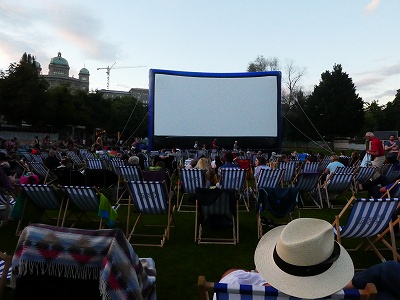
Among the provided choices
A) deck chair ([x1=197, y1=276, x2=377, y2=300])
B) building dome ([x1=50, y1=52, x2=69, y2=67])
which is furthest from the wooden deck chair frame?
building dome ([x1=50, y1=52, x2=69, y2=67])

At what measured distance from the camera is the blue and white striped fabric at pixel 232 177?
21.9 ft

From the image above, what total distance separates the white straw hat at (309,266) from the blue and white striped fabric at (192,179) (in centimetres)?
501

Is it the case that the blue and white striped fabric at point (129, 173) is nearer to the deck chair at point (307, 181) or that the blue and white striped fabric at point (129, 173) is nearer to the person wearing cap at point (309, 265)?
the deck chair at point (307, 181)

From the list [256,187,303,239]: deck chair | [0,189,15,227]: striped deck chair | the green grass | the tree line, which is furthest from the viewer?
the tree line

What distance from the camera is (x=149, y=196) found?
4984mm

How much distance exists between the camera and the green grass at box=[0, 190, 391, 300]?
3490 mm

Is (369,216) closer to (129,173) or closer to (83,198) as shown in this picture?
(83,198)

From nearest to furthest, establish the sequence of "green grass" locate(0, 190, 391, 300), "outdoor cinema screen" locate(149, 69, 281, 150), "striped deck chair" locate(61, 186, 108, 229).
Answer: "green grass" locate(0, 190, 391, 300)
"striped deck chair" locate(61, 186, 108, 229)
"outdoor cinema screen" locate(149, 69, 281, 150)

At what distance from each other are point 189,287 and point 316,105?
42.0m

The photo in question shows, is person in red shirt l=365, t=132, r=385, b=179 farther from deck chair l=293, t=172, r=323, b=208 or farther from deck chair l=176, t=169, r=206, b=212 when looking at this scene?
deck chair l=176, t=169, r=206, b=212

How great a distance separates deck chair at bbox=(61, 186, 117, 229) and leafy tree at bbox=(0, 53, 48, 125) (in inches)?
1216

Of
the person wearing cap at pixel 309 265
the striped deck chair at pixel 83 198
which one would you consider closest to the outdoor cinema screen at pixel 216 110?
the striped deck chair at pixel 83 198

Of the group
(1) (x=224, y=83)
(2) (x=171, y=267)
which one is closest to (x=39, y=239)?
(2) (x=171, y=267)

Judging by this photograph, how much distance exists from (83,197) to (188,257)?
62.1 inches
